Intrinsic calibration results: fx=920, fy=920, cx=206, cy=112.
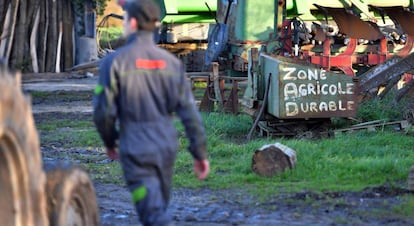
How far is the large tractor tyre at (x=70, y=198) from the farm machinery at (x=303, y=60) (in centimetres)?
624

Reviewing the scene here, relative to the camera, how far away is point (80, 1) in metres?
25.3

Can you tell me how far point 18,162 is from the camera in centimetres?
452

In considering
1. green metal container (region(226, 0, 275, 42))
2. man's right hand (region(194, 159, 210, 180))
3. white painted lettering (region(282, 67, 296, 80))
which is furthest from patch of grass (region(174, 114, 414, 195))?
green metal container (region(226, 0, 275, 42))

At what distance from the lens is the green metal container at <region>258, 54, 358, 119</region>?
1148 centimetres

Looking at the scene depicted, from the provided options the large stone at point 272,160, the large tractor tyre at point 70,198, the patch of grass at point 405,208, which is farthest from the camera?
the large stone at point 272,160

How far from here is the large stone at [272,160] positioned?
30.8ft

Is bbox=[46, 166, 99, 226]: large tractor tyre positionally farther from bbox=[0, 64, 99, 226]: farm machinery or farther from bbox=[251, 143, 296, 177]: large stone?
bbox=[251, 143, 296, 177]: large stone

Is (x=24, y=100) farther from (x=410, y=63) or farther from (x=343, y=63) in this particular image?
(x=343, y=63)

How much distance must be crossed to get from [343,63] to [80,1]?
11019 mm

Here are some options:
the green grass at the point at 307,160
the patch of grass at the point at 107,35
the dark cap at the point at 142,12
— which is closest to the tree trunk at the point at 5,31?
the patch of grass at the point at 107,35

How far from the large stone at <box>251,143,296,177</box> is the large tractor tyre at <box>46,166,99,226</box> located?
4.01 m

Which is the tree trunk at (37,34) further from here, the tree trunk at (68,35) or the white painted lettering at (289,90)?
the white painted lettering at (289,90)

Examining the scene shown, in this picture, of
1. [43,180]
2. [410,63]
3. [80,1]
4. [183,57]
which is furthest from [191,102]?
[80,1]

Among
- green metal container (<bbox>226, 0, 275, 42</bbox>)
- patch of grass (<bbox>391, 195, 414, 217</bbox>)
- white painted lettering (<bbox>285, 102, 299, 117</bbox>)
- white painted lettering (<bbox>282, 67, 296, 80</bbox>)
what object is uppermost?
green metal container (<bbox>226, 0, 275, 42</bbox>)
